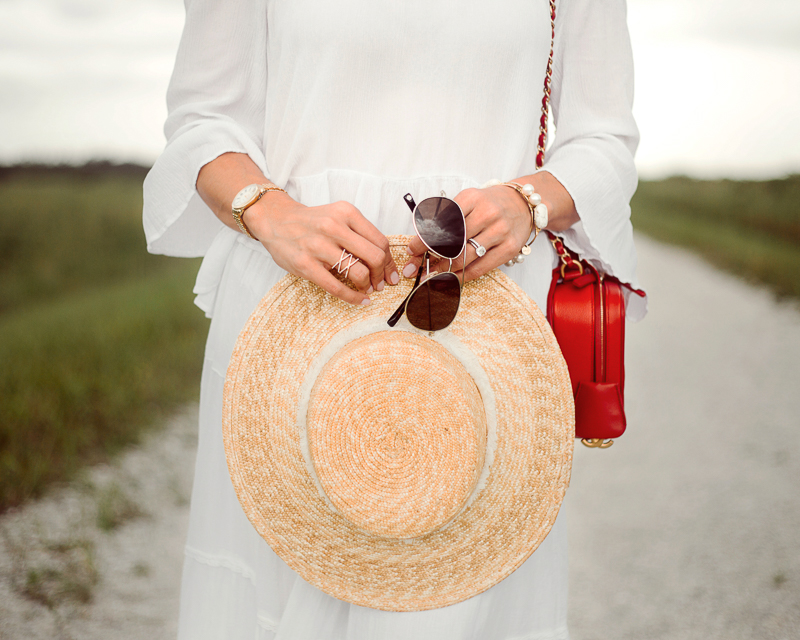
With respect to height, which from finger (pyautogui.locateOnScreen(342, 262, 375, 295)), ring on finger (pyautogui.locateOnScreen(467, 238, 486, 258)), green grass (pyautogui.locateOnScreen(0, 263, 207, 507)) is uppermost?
ring on finger (pyautogui.locateOnScreen(467, 238, 486, 258))

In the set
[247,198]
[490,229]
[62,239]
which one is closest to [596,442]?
[490,229]

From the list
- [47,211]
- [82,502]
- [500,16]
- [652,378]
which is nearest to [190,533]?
[500,16]

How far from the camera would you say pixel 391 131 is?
127 cm

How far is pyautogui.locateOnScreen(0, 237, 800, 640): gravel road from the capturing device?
9.00 ft

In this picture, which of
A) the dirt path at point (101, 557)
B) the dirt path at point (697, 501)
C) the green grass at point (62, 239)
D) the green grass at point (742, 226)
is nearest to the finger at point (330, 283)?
the dirt path at point (101, 557)

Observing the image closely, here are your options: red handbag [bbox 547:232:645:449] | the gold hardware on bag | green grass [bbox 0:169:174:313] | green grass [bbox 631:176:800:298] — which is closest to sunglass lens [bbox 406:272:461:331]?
red handbag [bbox 547:232:645:449]

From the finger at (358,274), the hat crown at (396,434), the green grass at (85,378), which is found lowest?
the green grass at (85,378)

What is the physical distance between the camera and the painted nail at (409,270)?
1.10 m

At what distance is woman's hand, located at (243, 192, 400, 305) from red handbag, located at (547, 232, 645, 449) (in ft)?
1.52

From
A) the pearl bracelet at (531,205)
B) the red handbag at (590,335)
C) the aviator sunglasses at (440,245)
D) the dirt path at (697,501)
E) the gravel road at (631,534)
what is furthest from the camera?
the dirt path at (697,501)

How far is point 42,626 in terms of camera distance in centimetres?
259

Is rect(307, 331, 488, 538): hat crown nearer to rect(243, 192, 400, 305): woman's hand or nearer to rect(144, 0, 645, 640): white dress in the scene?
rect(243, 192, 400, 305): woman's hand

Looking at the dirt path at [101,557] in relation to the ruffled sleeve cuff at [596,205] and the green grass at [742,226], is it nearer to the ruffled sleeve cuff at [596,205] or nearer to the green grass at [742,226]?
the ruffled sleeve cuff at [596,205]

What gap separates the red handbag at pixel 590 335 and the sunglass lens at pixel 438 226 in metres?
0.42
